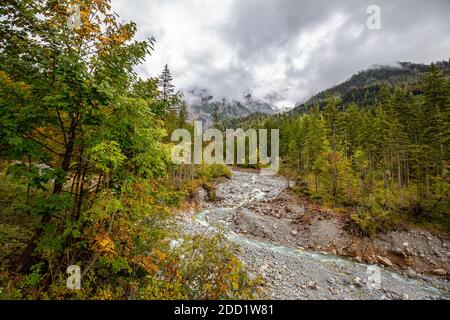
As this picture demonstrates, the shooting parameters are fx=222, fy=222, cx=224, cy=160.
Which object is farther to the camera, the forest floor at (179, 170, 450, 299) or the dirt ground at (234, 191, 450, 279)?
the dirt ground at (234, 191, 450, 279)

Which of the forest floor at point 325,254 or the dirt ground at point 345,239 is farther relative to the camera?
the dirt ground at point 345,239

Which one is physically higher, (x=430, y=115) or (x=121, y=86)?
(x=430, y=115)

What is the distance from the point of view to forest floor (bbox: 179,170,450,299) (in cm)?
1123

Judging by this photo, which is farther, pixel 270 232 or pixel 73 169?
pixel 270 232

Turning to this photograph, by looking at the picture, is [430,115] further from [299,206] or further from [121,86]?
[121,86]

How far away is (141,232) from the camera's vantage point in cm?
586

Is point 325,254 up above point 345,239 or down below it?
below

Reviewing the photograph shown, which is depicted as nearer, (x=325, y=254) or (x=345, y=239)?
(x=325, y=254)

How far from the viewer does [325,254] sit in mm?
15977

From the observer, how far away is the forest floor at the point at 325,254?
1123cm
